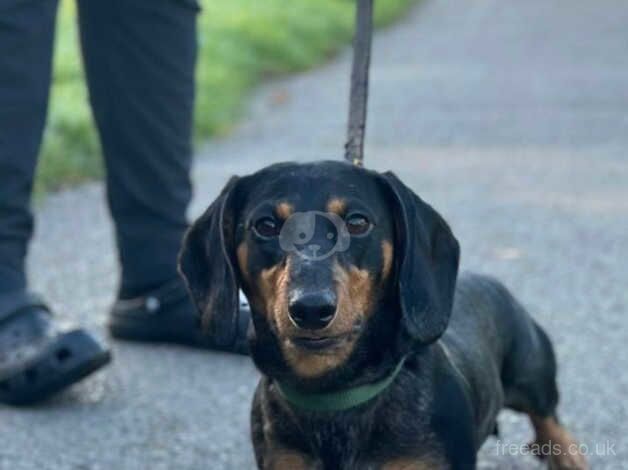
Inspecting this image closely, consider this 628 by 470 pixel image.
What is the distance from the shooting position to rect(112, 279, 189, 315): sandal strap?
16.5ft

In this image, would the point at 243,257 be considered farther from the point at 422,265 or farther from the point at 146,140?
the point at 146,140

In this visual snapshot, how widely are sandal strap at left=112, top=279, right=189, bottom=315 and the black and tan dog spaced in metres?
1.68

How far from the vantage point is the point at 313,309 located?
295cm

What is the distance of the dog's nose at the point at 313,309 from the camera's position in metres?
2.94

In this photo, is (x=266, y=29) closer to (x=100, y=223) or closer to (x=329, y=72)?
(x=329, y=72)

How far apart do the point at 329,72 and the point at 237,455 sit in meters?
10.0

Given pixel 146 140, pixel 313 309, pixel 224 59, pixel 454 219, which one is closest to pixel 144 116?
pixel 146 140

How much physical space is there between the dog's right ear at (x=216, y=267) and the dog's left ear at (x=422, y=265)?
323 millimetres

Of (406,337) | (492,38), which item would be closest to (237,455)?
(406,337)

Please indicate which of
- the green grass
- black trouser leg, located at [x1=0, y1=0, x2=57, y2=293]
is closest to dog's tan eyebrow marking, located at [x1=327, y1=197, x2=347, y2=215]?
black trouser leg, located at [x1=0, y1=0, x2=57, y2=293]

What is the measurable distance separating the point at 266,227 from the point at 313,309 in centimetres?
26

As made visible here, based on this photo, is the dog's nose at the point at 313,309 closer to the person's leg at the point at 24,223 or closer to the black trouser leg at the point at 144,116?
the person's leg at the point at 24,223

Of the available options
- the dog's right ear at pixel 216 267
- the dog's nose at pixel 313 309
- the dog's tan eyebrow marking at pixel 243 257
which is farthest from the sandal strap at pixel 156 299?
the dog's nose at pixel 313 309

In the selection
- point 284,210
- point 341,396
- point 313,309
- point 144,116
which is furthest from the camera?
point 144,116
